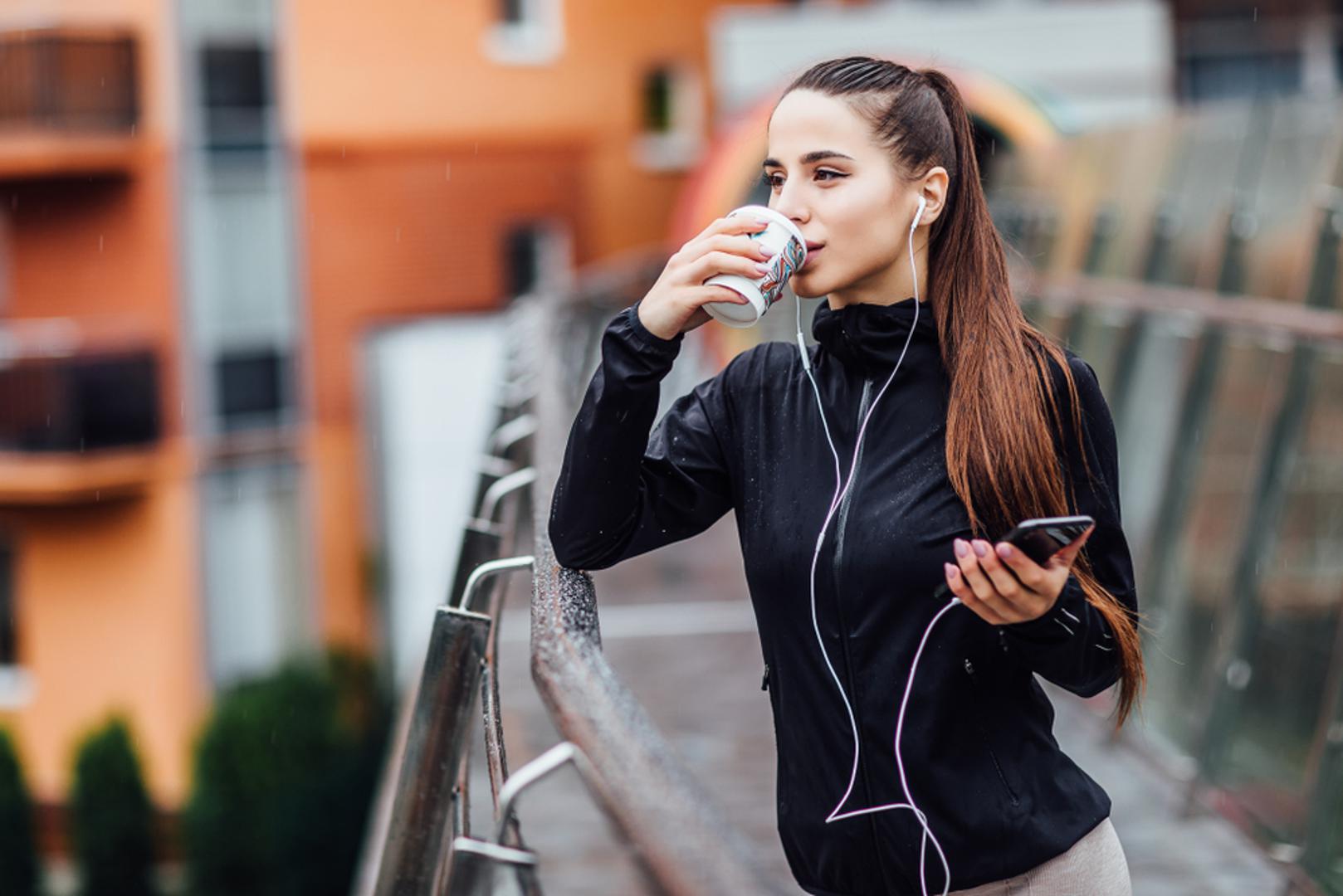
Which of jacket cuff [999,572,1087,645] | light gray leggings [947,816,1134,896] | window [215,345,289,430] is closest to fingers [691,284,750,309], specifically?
jacket cuff [999,572,1087,645]

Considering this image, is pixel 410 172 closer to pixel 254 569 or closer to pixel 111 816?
pixel 254 569

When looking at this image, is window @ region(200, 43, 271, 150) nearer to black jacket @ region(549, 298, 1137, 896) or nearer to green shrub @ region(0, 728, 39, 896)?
green shrub @ region(0, 728, 39, 896)

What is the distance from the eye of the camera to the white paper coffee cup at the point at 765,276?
2252mm

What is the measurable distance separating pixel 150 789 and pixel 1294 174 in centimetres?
1655

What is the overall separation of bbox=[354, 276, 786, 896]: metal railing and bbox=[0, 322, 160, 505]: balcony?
1757 centimetres

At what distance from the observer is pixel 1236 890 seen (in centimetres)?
503

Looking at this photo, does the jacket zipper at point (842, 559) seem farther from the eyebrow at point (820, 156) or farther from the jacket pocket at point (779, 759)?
the eyebrow at point (820, 156)

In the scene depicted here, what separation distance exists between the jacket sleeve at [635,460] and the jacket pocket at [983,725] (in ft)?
1.49

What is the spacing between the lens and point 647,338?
7.77 ft

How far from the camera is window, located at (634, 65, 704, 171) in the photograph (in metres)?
26.5

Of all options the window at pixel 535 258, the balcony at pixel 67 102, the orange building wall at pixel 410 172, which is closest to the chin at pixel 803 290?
the balcony at pixel 67 102

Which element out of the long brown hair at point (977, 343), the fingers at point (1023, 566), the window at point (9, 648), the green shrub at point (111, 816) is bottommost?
the green shrub at point (111, 816)

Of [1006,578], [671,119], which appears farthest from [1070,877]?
[671,119]

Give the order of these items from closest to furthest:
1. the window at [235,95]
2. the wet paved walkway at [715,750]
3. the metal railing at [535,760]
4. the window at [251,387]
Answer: the metal railing at [535,760] → the wet paved walkway at [715,750] → the window at [235,95] → the window at [251,387]
